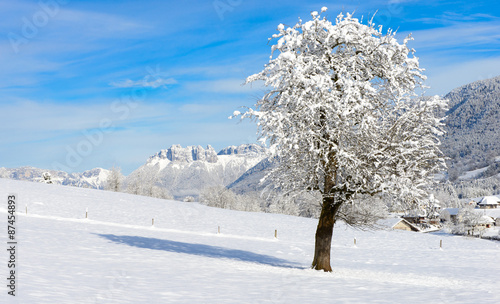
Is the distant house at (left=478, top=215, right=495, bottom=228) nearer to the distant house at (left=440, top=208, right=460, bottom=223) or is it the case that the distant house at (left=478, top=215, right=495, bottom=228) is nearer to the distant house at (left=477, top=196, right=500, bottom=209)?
the distant house at (left=440, top=208, right=460, bottom=223)

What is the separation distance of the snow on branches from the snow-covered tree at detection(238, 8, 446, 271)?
5cm

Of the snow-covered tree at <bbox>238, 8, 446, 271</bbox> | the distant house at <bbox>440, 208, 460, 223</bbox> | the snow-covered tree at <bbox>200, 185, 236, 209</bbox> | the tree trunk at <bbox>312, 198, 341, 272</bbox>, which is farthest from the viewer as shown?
the distant house at <bbox>440, 208, 460, 223</bbox>

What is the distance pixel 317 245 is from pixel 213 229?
32142 mm

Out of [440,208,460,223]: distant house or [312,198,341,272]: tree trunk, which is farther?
[440,208,460,223]: distant house

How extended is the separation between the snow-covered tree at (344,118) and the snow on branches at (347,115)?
0.16 feet

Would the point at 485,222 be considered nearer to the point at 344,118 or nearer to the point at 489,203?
the point at 489,203

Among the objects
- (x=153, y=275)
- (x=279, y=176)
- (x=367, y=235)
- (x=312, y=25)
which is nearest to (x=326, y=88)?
(x=312, y=25)

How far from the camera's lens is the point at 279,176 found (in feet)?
65.6

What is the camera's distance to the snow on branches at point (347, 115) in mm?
17453

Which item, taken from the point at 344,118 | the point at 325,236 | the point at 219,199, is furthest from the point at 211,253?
the point at 219,199

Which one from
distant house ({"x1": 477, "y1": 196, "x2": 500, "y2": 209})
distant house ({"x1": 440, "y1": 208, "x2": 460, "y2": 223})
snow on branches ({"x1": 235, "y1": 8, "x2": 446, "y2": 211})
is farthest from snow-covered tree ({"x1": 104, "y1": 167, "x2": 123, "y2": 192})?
distant house ({"x1": 477, "y1": 196, "x2": 500, "y2": 209})

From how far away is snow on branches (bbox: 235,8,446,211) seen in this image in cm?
1745

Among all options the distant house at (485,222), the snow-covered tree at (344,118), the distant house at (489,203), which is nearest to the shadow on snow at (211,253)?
the snow-covered tree at (344,118)

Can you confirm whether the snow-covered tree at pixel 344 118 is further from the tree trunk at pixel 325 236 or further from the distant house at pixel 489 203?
the distant house at pixel 489 203
